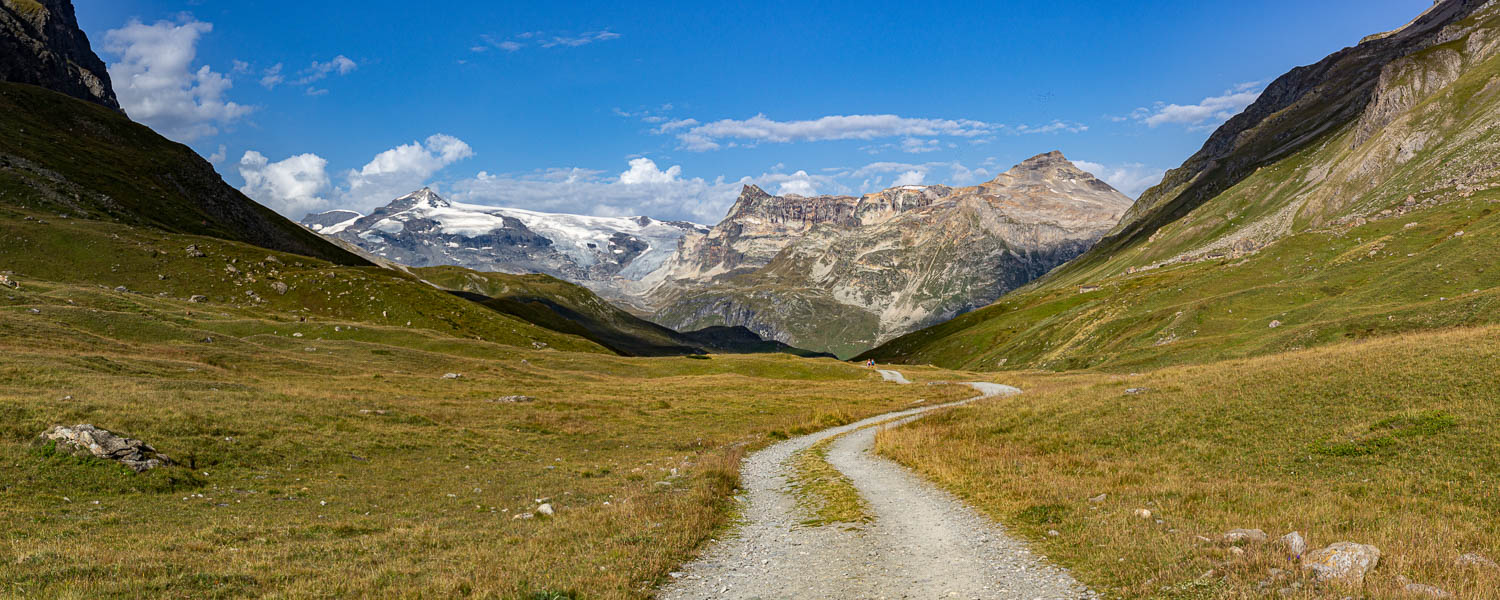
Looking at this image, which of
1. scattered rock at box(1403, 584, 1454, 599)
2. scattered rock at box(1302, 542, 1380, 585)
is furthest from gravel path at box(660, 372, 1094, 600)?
scattered rock at box(1403, 584, 1454, 599)

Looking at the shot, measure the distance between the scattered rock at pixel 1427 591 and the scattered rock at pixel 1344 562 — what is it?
0.65m

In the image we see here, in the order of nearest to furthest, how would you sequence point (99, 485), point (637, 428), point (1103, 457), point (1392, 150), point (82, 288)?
point (99, 485) < point (1103, 457) < point (637, 428) < point (82, 288) < point (1392, 150)

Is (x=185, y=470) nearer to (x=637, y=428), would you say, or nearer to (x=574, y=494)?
(x=574, y=494)

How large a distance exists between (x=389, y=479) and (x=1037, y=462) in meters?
28.0

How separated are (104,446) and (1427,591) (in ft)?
122

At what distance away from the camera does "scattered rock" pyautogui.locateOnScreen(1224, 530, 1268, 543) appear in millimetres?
14008

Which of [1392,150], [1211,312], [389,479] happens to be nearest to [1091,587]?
[389,479]

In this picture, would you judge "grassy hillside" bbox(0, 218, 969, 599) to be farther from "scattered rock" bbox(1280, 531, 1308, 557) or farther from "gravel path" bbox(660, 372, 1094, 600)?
"scattered rock" bbox(1280, 531, 1308, 557)

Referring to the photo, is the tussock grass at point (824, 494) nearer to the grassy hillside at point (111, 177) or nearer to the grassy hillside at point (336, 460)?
the grassy hillside at point (336, 460)

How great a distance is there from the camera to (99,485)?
21953 mm

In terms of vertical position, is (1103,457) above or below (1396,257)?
below

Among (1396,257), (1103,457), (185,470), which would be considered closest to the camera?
(185,470)

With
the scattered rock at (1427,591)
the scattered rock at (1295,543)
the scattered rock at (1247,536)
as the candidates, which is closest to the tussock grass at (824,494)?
the scattered rock at (1247,536)

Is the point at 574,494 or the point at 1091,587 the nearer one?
the point at 1091,587
